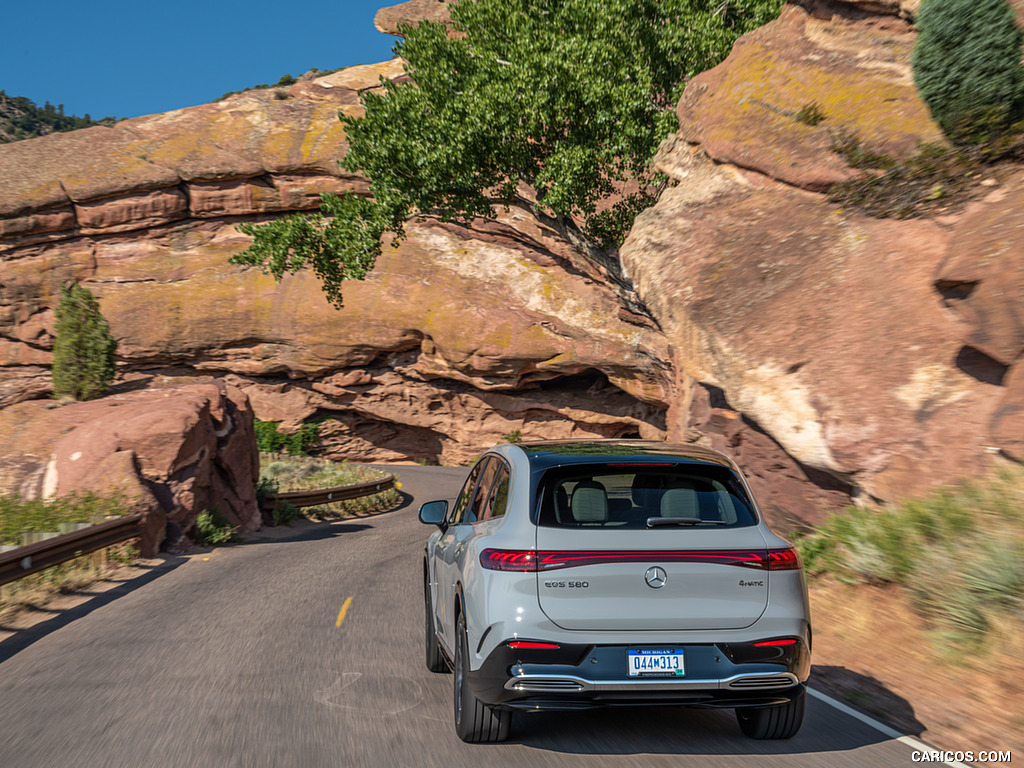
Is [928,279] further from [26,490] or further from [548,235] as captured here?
[548,235]

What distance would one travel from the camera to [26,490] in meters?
14.4

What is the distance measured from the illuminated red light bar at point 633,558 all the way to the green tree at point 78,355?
21.1 meters

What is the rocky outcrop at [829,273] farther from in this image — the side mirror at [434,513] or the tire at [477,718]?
the tire at [477,718]

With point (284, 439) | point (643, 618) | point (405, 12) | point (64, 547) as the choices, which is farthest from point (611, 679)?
point (405, 12)

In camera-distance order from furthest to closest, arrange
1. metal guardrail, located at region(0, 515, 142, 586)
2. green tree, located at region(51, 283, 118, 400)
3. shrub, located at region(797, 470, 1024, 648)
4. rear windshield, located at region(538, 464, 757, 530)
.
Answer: green tree, located at region(51, 283, 118, 400), metal guardrail, located at region(0, 515, 142, 586), shrub, located at region(797, 470, 1024, 648), rear windshield, located at region(538, 464, 757, 530)

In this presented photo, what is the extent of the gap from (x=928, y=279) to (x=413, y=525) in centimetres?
1227

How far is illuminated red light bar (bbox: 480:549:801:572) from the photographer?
4539mm

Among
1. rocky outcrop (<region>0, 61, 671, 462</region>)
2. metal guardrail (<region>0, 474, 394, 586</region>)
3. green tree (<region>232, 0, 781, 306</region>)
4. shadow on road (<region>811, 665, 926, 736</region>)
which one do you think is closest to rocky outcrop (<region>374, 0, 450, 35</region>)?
rocky outcrop (<region>0, 61, 671, 462</region>)

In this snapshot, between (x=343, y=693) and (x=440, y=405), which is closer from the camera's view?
(x=343, y=693)

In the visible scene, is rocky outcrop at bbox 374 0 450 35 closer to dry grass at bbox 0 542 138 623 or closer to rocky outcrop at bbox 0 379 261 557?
rocky outcrop at bbox 0 379 261 557

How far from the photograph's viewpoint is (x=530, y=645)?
448cm

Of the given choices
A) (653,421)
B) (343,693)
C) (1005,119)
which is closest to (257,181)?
(653,421)

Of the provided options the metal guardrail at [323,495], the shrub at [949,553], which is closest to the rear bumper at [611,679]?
the shrub at [949,553]

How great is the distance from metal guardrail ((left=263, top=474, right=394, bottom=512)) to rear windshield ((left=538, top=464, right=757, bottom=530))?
15.9 metres
